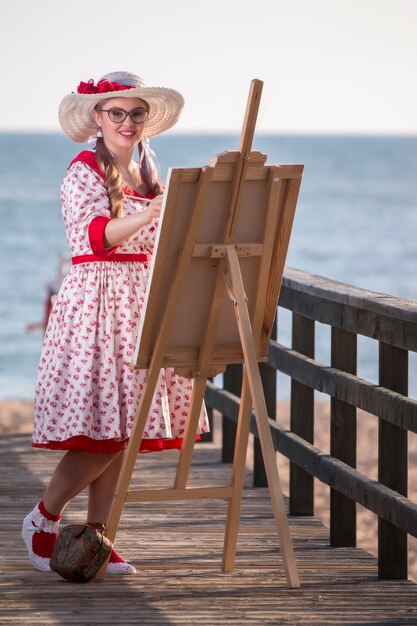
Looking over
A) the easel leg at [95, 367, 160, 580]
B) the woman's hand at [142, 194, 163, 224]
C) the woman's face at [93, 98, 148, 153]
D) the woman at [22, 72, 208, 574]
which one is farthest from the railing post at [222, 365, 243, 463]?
the woman's hand at [142, 194, 163, 224]

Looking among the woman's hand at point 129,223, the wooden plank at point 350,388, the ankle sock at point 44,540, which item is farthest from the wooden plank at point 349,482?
the woman's hand at point 129,223

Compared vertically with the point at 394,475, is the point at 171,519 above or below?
below

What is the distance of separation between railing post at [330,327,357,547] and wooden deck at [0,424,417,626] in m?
0.07

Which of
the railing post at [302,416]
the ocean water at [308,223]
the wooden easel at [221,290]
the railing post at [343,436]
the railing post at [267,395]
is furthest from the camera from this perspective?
the ocean water at [308,223]

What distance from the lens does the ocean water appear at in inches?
1046

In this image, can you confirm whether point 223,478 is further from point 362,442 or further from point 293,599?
point 362,442

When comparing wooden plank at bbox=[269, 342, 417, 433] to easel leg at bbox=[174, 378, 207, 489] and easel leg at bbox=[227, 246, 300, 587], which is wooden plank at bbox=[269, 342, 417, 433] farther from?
easel leg at bbox=[174, 378, 207, 489]

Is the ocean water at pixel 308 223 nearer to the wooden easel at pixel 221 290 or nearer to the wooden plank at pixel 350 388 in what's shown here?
the wooden plank at pixel 350 388

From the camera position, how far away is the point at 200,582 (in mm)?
4844

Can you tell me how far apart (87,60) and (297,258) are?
14491mm

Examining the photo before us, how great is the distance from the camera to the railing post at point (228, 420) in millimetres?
7059

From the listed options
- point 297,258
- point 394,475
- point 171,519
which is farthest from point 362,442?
point 297,258

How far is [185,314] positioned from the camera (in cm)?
477

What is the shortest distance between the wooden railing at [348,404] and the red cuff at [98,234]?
883 mm
